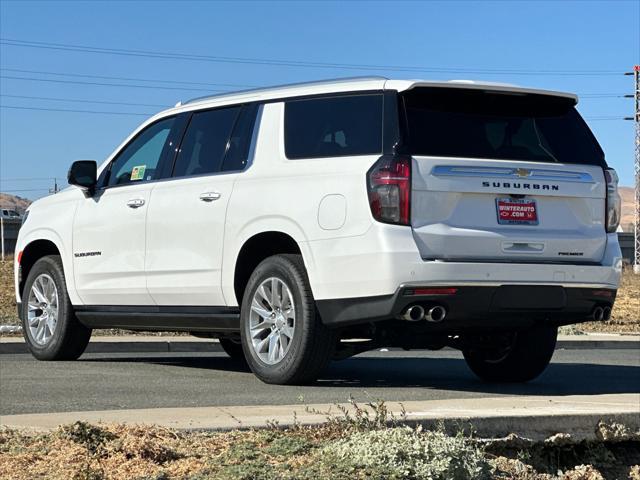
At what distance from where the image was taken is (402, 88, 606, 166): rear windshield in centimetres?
866

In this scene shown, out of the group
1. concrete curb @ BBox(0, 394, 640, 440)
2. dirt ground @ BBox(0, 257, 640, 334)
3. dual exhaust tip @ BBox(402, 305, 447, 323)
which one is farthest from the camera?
dirt ground @ BBox(0, 257, 640, 334)

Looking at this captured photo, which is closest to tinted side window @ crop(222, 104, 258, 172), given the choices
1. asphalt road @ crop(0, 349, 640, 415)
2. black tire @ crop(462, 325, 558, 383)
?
asphalt road @ crop(0, 349, 640, 415)

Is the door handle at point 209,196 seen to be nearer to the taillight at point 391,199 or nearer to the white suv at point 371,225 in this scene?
the white suv at point 371,225

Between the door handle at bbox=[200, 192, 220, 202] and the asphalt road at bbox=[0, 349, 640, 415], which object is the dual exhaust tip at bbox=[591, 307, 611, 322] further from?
the door handle at bbox=[200, 192, 220, 202]

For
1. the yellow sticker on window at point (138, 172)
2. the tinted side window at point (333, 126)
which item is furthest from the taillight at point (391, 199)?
the yellow sticker on window at point (138, 172)

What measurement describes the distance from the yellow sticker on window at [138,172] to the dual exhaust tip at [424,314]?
322cm

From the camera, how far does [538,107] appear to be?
363 inches

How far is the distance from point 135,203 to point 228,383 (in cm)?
182

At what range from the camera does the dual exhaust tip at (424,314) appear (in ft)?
27.4

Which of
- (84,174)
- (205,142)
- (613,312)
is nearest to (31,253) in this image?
(84,174)

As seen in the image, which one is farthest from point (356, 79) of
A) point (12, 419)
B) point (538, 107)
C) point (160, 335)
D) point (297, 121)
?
point (160, 335)

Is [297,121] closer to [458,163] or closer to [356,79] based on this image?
[356,79]

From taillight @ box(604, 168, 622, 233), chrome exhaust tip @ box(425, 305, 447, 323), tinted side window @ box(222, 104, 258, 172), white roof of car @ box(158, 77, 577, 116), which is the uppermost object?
white roof of car @ box(158, 77, 577, 116)

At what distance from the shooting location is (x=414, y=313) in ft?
27.4
